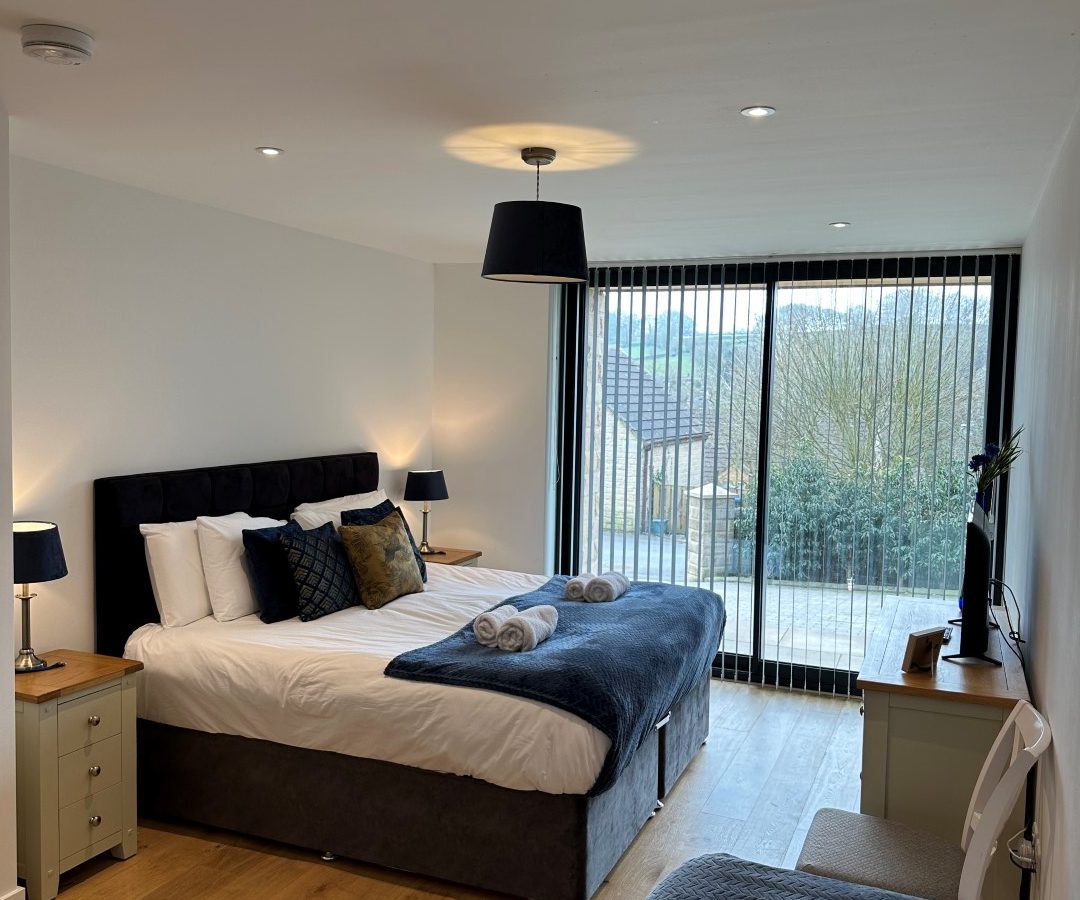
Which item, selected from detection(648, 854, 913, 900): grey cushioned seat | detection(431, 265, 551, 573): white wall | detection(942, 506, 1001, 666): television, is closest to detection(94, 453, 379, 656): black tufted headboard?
detection(431, 265, 551, 573): white wall

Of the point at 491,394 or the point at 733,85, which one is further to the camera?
the point at 491,394

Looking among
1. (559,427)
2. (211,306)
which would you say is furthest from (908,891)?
(559,427)

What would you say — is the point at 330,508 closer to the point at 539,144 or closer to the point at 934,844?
the point at 539,144

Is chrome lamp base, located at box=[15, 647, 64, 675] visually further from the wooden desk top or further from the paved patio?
the paved patio

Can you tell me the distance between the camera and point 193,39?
2.31 metres

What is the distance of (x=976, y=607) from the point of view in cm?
336

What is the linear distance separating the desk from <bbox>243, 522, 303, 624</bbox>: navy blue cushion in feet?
7.70

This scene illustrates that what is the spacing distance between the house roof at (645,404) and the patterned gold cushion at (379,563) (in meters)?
1.94

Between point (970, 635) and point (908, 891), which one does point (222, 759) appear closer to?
point (908, 891)

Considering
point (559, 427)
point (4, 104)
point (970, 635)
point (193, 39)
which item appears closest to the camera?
point (193, 39)

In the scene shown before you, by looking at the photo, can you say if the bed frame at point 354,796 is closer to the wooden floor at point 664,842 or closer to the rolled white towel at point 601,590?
the wooden floor at point 664,842

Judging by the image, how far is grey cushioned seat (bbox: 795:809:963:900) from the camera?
254 centimetres

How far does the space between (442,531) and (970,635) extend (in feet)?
12.5

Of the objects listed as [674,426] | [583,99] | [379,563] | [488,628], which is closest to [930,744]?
[488,628]
